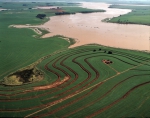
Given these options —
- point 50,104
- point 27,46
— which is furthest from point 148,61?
point 27,46

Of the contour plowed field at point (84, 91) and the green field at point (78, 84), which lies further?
the green field at point (78, 84)

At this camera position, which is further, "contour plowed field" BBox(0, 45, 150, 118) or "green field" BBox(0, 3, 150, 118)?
"green field" BBox(0, 3, 150, 118)

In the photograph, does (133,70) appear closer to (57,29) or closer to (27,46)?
(27,46)

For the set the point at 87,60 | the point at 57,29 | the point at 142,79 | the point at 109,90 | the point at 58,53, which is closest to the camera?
the point at 109,90

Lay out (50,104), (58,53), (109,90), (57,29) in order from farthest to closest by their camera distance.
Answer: (57,29), (58,53), (109,90), (50,104)

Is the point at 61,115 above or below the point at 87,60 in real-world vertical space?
below

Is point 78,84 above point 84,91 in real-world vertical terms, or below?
above

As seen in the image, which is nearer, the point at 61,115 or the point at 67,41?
the point at 61,115

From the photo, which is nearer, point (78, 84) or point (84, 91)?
point (84, 91)
